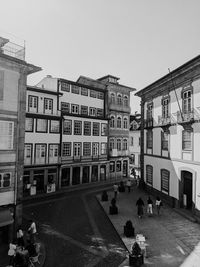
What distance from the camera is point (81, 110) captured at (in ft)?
110

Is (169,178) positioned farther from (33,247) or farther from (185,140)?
(33,247)

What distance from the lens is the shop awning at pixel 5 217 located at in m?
13.4

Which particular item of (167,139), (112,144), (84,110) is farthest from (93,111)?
(167,139)

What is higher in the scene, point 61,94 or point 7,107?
point 61,94

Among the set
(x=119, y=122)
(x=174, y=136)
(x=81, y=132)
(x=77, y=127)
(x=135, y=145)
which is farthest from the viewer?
(x=135, y=145)

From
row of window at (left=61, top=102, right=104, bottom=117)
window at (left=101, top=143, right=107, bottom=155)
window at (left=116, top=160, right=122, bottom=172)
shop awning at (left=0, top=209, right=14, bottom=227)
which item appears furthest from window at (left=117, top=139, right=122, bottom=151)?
shop awning at (left=0, top=209, right=14, bottom=227)

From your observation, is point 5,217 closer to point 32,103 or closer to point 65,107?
point 32,103

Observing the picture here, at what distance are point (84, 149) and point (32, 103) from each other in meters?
10.7

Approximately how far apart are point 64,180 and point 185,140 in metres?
18.1

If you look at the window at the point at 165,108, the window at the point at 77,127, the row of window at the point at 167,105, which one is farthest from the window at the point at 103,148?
the window at the point at 165,108

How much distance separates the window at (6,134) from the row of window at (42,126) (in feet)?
38.9

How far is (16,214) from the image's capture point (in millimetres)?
15297

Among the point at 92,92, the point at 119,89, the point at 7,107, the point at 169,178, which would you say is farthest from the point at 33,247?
the point at 119,89

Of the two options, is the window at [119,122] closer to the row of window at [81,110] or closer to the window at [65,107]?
the row of window at [81,110]
